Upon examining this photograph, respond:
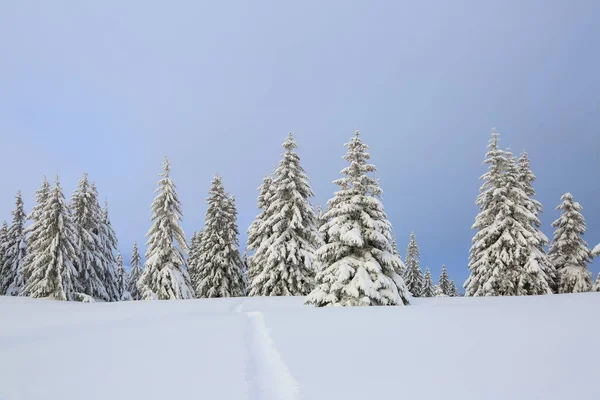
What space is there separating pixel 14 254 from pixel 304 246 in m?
31.0

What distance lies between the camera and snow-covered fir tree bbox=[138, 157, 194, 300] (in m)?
27.8

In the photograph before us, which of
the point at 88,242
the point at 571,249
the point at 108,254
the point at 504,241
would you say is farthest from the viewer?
the point at 108,254

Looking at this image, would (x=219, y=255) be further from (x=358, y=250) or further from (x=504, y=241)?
(x=504, y=241)

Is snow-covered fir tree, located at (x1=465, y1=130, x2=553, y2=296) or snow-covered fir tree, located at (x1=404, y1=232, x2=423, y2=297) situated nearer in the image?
snow-covered fir tree, located at (x1=465, y1=130, x2=553, y2=296)

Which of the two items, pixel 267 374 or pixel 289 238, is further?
pixel 289 238

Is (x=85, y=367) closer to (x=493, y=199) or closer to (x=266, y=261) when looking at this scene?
(x=266, y=261)

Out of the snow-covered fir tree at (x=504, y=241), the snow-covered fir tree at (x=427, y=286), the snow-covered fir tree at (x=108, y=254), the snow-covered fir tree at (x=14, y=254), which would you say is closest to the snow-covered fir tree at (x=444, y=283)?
the snow-covered fir tree at (x=427, y=286)

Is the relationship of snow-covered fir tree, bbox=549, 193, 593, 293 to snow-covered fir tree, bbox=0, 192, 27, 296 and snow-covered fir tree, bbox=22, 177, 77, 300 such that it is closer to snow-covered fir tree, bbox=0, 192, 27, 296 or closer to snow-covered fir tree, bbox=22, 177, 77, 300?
snow-covered fir tree, bbox=22, 177, 77, 300

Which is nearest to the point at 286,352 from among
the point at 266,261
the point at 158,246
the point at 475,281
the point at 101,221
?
the point at 266,261

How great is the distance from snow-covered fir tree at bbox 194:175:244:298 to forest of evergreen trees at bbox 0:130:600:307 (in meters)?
0.09

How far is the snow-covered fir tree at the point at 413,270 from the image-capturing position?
48469 millimetres

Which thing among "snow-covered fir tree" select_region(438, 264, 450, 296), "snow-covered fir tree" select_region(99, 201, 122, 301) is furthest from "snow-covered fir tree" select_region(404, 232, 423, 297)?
"snow-covered fir tree" select_region(99, 201, 122, 301)

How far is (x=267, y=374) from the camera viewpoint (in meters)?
4.24

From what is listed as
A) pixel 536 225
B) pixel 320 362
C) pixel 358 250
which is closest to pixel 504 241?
pixel 536 225
